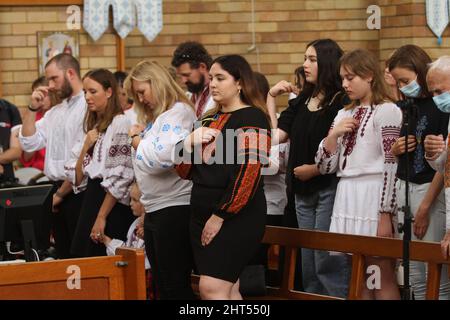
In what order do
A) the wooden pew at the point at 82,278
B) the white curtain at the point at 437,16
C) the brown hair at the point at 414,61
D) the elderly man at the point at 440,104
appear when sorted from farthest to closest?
the white curtain at the point at 437,16 < the brown hair at the point at 414,61 < the elderly man at the point at 440,104 < the wooden pew at the point at 82,278

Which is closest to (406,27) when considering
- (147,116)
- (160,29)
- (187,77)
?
(160,29)

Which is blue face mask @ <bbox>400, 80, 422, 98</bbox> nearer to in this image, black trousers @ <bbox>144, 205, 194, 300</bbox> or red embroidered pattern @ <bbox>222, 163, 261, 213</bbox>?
red embroidered pattern @ <bbox>222, 163, 261, 213</bbox>

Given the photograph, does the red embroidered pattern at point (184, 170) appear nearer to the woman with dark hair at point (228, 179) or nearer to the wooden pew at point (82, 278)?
the woman with dark hair at point (228, 179)

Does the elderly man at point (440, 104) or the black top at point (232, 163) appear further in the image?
the black top at point (232, 163)

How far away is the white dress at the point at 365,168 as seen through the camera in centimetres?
480

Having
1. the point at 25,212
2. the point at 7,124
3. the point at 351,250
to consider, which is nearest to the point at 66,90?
the point at 7,124

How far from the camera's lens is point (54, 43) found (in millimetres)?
9477

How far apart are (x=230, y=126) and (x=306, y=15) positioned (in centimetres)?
548

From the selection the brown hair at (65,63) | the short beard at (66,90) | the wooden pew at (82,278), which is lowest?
the wooden pew at (82,278)

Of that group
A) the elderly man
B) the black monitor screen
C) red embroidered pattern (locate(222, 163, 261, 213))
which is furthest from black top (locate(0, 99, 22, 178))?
the elderly man

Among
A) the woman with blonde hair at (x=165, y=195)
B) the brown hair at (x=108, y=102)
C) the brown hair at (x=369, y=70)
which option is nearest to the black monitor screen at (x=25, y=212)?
the woman with blonde hair at (x=165, y=195)

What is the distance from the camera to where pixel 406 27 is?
29.2ft

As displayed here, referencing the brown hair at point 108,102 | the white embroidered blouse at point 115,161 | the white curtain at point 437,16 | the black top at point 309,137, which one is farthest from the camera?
the white curtain at point 437,16

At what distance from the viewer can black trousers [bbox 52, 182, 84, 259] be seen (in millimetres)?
6324
